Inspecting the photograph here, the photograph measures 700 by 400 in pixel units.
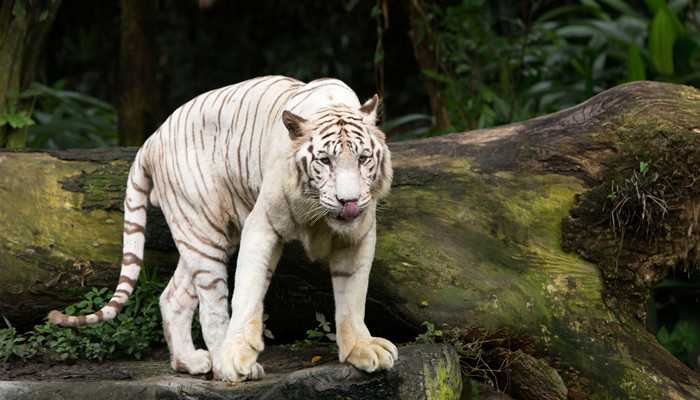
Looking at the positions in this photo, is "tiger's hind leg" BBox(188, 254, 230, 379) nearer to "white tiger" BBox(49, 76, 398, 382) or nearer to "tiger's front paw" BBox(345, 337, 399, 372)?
"white tiger" BBox(49, 76, 398, 382)

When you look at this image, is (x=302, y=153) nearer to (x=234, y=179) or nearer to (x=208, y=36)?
(x=234, y=179)

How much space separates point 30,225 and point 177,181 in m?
1.02

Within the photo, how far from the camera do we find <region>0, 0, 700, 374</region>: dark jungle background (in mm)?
6590

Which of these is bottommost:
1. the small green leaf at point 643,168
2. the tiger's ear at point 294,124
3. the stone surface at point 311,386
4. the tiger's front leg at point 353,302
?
the stone surface at point 311,386

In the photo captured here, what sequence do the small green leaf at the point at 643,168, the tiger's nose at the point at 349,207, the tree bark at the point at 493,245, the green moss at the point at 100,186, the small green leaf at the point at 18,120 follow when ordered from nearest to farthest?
the tiger's nose at the point at 349,207, the tree bark at the point at 493,245, the small green leaf at the point at 643,168, the green moss at the point at 100,186, the small green leaf at the point at 18,120

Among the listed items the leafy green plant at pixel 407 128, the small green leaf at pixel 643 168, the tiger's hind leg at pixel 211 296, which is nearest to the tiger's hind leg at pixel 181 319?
the tiger's hind leg at pixel 211 296

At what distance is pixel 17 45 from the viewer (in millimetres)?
6230

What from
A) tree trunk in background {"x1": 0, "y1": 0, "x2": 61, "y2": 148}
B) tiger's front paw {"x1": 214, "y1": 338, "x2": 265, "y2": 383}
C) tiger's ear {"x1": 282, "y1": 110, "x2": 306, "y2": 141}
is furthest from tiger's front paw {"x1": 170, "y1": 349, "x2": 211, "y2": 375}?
tree trunk in background {"x1": 0, "y1": 0, "x2": 61, "y2": 148}

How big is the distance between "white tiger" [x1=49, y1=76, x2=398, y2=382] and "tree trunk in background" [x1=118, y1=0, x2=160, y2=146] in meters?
2.73

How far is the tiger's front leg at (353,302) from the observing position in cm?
401

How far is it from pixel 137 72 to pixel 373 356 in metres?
4.50

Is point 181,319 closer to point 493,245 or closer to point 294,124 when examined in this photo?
point 294,124

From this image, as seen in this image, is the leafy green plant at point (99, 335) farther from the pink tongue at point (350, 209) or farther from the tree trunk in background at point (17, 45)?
the pink tongue at point (350, 209)

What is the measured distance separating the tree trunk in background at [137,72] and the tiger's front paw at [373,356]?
13.4 feet
